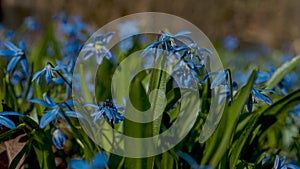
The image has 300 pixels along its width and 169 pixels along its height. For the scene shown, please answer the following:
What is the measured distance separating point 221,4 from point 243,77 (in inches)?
205

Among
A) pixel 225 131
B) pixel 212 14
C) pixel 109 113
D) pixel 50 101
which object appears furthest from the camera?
pixel 212 14

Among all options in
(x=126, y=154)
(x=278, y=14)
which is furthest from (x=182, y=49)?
(x=278, y=14)

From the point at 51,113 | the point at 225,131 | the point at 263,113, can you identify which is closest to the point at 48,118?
the point at 51,113

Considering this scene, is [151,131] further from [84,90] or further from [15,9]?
[15,9]

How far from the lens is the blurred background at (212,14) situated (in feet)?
23.4

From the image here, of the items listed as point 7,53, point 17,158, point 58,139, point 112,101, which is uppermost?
point 7,53

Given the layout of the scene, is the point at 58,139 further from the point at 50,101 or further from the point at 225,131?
the point at 225,131

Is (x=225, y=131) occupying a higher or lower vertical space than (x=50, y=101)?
lower

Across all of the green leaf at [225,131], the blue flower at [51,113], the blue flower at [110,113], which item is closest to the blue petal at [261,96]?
the green leaf at [225,131]

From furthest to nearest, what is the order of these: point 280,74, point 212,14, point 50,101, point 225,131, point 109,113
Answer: point 212,14 < point 280,74 < point 50,101 < point 109,113 < point 225,131

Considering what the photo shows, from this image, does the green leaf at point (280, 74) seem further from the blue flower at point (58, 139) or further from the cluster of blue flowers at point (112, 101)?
the blue flower at point (58, 139)

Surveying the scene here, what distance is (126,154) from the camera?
4.36 ft

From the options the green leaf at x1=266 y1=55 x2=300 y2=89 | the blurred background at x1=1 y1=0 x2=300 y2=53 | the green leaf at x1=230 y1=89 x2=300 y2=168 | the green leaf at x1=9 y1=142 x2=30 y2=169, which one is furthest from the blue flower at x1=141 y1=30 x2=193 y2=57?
the blurred background at x1=1 y1=0 x2=300 y2=53

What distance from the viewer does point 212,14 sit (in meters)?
7.44
